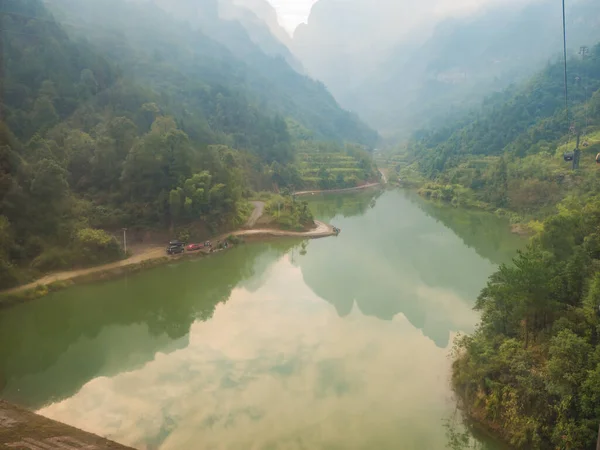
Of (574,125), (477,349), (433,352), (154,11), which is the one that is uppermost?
(154,11)

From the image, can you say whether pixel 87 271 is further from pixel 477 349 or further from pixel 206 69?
pixel 206 69

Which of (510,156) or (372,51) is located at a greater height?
(372,51)

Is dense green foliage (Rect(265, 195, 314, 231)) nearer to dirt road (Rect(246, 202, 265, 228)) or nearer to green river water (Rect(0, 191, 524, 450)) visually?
dirt road (Rect(246, 202, 265, 228))

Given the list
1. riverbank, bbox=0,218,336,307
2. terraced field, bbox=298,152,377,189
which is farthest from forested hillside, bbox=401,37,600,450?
terraced field, bbox=298,152,377,189

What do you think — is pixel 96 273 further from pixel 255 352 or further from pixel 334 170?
pixel 334 170

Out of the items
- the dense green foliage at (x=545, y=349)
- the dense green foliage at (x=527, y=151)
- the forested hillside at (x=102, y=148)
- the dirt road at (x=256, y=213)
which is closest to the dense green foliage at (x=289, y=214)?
the dirt road at (x=256, y=213)

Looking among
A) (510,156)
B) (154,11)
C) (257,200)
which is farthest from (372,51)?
(257,200)

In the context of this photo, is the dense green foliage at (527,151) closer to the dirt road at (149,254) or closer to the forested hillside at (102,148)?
the dirt road at (149,254)
